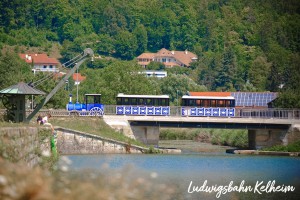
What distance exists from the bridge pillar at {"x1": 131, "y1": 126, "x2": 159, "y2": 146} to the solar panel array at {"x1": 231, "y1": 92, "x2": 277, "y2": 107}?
21561 millimetres

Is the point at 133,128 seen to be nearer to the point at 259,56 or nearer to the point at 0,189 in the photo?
the point at 0,189

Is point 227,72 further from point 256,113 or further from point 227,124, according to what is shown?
point 227,124

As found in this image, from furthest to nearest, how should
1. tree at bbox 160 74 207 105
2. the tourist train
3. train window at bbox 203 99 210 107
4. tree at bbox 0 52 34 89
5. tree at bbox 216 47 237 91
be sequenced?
1. tree at bbox 216 47 237 91
2. tree at bbox 160 74 207 105
3. tree at bbox 0 52 34 89
4. train window at bbox 203 99 210 107
5. the tourist train

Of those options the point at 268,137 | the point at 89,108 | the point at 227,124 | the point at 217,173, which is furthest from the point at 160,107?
the point at 217,173

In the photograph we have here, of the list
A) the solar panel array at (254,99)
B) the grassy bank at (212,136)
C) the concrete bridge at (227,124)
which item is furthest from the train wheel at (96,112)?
the solar panel array at (254,99)

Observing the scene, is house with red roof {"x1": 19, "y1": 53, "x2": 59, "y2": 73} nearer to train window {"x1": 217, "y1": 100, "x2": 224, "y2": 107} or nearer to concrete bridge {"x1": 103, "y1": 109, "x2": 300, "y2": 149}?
train window {"x1": 217, "y1": 100, "x2": 224, "y2": 107}

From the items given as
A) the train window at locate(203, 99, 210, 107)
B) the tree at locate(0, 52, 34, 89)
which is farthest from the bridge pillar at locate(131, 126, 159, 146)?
the tree at locate(0, 52, 34, 89)

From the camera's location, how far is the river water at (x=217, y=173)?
129ft

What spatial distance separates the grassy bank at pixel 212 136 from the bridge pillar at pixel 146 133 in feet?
33.2

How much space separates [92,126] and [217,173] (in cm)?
2493

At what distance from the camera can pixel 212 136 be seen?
324 feet

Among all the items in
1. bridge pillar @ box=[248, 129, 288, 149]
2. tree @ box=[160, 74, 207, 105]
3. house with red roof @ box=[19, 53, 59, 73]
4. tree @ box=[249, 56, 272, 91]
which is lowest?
bridge pillar @ box=[248, 129, 288, 149]

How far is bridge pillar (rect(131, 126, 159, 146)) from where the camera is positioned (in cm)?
7841

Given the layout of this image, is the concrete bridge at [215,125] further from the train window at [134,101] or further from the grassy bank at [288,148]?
the train window at [134,101]
